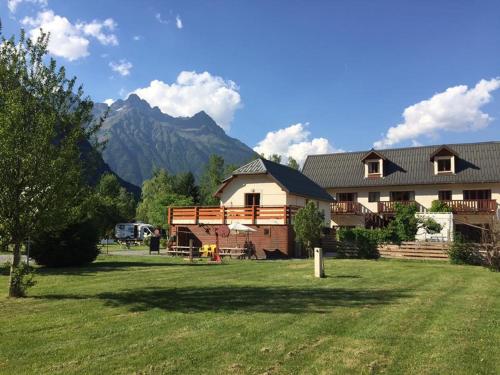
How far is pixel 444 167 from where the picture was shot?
1618 inches

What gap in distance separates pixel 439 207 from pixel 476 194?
3.73 m

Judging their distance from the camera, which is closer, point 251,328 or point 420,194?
point 251,328

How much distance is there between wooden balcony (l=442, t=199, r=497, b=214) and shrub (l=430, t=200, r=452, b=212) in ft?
1.31

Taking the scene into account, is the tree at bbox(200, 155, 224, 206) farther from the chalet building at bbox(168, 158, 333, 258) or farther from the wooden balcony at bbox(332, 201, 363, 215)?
the chalet building at bbox(168, 158, 333, 258)

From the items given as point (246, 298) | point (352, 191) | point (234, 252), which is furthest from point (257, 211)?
point (352, 191)

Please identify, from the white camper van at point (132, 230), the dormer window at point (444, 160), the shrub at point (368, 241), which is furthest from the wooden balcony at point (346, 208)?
the white camper van at point (132, 230)

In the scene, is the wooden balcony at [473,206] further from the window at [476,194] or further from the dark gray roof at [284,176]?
the dark gray roof at [284,176]

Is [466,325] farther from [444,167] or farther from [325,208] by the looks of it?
[444,167]

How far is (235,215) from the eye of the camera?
96.8 ft

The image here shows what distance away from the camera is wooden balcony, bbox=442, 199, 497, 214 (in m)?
37.4

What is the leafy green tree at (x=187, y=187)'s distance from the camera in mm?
72000

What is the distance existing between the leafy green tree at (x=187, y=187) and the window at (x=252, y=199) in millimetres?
38659

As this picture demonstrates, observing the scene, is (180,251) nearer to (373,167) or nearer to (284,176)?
(284,176)

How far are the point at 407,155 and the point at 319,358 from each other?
4115cm
